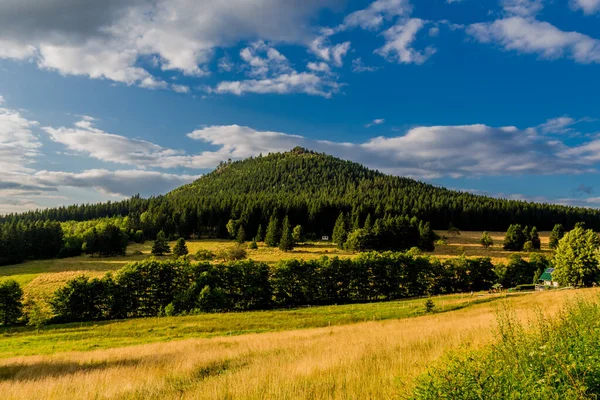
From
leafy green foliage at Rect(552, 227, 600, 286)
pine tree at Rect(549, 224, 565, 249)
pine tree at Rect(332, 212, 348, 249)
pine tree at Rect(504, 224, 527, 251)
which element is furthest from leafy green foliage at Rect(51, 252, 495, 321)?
pine tree at Rect(549, 224, 565, 249)

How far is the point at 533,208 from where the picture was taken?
553ft

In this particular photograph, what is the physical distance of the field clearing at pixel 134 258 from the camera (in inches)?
2866

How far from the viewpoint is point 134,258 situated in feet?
328

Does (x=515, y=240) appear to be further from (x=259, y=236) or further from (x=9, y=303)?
(x=9, y=303)

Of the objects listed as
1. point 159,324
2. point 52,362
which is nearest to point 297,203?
point 159,324

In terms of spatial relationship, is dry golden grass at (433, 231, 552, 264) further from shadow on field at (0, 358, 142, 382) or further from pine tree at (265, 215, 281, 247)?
shadow on field at (0, 358, 142, 382)

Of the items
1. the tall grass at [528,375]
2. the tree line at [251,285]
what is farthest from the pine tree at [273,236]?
the tall grass at [528,375]

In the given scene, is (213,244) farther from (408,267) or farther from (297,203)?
(408,267)

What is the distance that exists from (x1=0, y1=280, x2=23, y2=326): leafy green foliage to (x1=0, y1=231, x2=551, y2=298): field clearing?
10.3 meters

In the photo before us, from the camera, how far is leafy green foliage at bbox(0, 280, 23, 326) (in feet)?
166

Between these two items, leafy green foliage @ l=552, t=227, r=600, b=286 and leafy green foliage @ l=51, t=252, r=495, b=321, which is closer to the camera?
leafy green foliage @ l=51, t=252, r=495, b=321

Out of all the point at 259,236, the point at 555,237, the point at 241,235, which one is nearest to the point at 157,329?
the point at 241,235

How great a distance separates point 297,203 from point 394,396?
473ft

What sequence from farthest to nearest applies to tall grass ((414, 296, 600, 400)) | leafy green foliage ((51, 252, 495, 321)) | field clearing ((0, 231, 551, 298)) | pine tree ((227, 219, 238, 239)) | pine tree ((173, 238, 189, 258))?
pine tree ((227, 219, 238, 239)) → pine tree ((173, 238, 189, 258)) → field clearing ((0, 231, 551, 298)) → leafy green foliage ((51, 252, 495, 321)) → tall grass ((414, 296, 600, 400))
